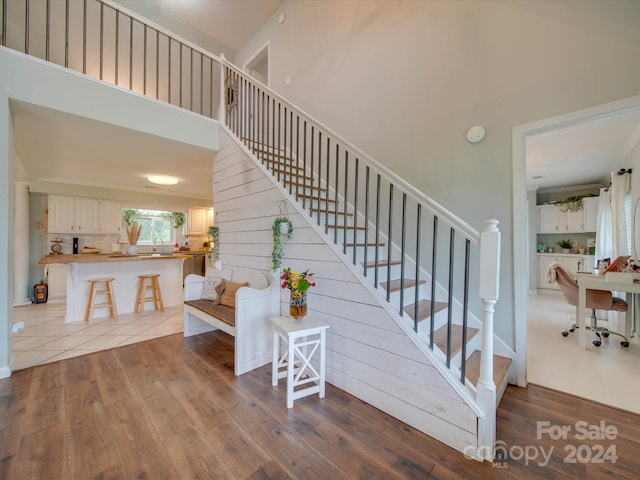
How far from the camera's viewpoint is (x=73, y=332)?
353 centimetres

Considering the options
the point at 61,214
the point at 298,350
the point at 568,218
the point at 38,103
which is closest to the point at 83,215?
the point at 61,214

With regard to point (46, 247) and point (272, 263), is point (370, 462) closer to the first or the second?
point (272, 263)

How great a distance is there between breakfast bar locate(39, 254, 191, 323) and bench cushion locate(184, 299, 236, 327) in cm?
172

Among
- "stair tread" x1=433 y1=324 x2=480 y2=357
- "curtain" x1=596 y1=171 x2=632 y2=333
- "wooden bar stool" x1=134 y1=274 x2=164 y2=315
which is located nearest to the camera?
"stair tread" x1=433 y1=324 x2=480 y2=357

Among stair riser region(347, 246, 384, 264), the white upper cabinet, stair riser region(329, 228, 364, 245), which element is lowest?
stair riser region(347, 246, 384, 264)

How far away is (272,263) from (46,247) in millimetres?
5772

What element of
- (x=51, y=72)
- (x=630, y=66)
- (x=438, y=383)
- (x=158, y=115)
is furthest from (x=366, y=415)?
(x=51, y=72)

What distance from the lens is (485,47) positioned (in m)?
2.41

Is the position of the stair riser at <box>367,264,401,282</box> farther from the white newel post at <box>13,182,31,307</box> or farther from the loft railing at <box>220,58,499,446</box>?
the white newel post at <box>13,182,31,307</box>


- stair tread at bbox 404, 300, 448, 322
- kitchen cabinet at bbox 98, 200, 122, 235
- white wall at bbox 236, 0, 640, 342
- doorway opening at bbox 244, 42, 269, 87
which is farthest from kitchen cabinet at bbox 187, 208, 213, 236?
stair tread at bbox 404, 300, 448, 322

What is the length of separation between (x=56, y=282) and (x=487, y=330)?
24.1ft

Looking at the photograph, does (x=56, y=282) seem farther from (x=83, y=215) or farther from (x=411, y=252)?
Result: (x=411, y=252)

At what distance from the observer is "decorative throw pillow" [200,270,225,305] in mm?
3326

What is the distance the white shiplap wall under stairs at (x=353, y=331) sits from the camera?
1632mm
